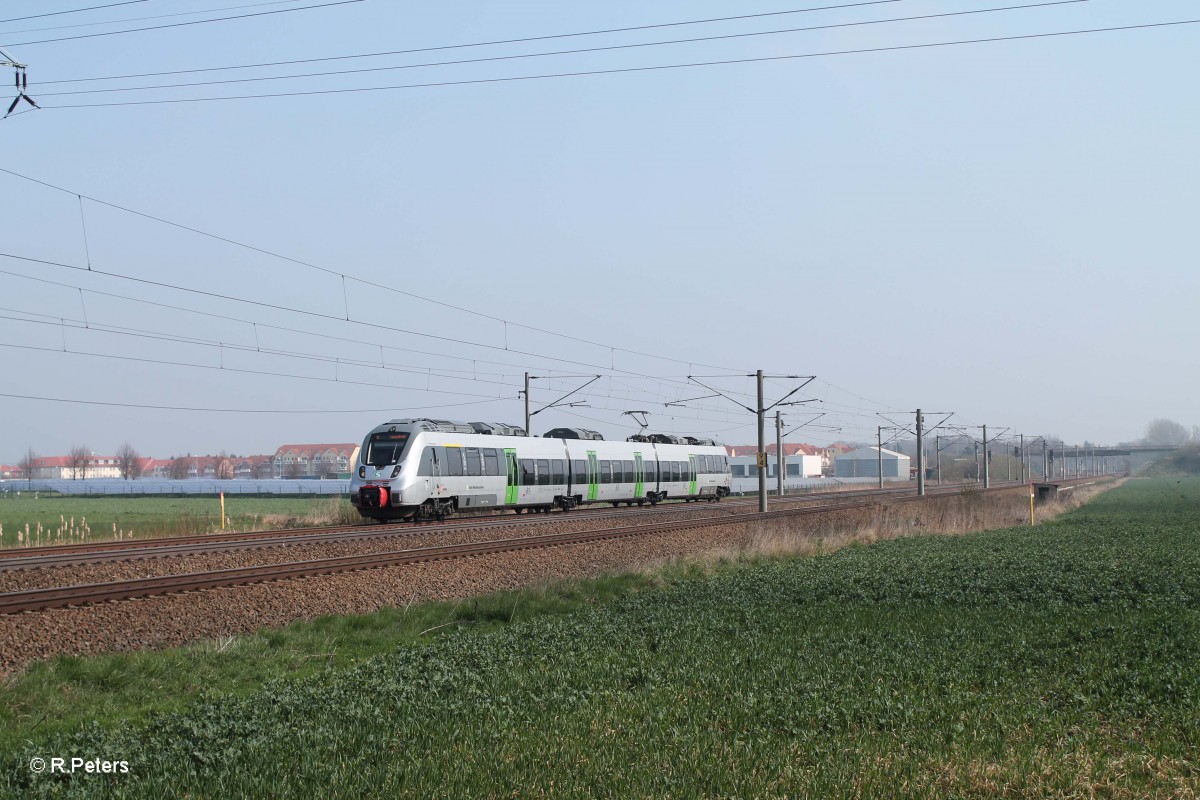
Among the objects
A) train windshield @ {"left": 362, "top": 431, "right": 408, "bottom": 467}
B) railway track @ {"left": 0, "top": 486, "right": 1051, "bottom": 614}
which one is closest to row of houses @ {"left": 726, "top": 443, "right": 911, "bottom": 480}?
train windshield @ {"left": 362, "top": 431, "right": 408, "bottom": 467}

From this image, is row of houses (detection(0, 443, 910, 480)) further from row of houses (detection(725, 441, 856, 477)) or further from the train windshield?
the train windshield

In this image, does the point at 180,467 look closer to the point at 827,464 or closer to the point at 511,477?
the point at 827,464

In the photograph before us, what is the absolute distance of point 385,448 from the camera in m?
32.8

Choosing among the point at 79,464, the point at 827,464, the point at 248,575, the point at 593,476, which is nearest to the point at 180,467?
the point at 79,464

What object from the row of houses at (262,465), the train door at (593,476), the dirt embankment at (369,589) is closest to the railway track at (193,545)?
the dirt embankment at (369,589)

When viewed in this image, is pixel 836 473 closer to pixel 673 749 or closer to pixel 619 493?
pixel 619 493

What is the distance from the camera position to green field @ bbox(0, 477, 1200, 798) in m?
6.75

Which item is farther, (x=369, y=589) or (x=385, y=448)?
(x=385, y=448)

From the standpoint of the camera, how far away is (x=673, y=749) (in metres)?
7.36

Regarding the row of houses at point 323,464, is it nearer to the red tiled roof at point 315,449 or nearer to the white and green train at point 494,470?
the red tiled roof at point 315,449

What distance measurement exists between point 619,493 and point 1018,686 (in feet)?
122

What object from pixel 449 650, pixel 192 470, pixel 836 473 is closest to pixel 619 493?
pixel 449 650

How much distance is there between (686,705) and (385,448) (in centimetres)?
2528

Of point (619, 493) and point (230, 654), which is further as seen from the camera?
point (619, 493)
